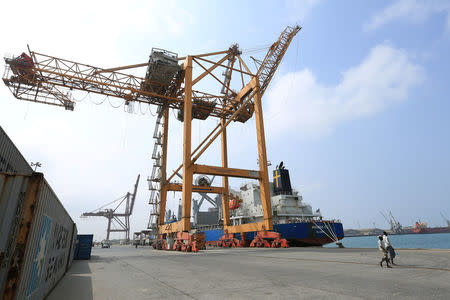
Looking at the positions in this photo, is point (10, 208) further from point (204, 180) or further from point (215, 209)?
point (215, 209)

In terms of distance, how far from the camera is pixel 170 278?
7.31 metres

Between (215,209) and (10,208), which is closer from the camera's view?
(10,208)

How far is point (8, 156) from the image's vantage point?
7500 mm

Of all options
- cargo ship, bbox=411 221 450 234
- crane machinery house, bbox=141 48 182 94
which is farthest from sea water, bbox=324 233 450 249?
crane machinery house, bbox=141 48 182 94

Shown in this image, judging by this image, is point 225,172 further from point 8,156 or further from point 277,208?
point 8,156

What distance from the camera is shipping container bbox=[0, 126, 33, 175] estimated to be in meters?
6.94

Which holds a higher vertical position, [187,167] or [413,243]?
[187,167]

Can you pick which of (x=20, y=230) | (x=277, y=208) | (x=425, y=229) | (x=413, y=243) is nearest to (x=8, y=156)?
(x=20, y=230)

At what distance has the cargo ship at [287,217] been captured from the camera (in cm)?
2353

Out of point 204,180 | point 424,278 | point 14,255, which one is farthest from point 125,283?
point 204,180

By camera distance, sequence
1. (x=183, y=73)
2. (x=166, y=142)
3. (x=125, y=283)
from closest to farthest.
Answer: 1. (x=125, y=283)
2. (x=183, y=73)
3. (x=166, y=142)

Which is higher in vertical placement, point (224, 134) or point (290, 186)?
point (224, 134)

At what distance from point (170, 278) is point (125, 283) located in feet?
4.13

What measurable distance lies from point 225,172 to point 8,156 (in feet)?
52.6
